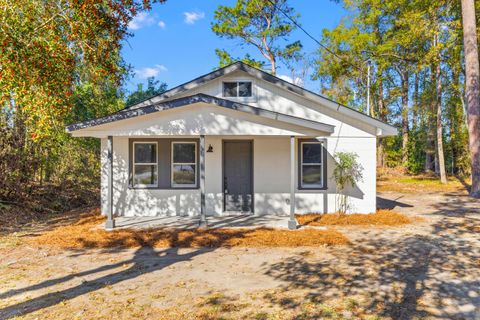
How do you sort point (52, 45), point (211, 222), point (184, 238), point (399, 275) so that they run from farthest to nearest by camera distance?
point (211, 222)
point (184, 238)
point (52, 45)
point (399, 275)

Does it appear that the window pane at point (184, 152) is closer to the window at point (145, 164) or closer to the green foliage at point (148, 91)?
the window at point (145, 164)

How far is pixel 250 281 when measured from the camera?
479 cm

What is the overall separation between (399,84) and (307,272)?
26906 millimetres

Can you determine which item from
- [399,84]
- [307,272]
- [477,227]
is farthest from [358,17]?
[307,272]

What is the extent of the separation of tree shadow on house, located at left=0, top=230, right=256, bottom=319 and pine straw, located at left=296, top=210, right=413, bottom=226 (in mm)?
2278

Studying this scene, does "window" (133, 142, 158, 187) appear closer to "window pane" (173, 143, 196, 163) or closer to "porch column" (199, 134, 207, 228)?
"window pane" (173, 143, 196, 163)

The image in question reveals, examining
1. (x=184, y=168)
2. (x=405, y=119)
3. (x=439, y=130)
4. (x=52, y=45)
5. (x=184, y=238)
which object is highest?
(x=405, y=119)

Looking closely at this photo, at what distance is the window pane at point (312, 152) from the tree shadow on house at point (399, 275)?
324 centimetres

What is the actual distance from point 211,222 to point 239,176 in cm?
188

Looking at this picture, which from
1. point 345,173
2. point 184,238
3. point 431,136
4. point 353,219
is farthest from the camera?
point 431,136

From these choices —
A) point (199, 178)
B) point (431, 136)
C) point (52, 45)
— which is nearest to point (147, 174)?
point (199, 178)

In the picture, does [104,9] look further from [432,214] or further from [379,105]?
→ [379,105]

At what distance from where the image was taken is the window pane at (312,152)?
991cm

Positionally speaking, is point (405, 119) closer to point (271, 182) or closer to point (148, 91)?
point (271, 182)
